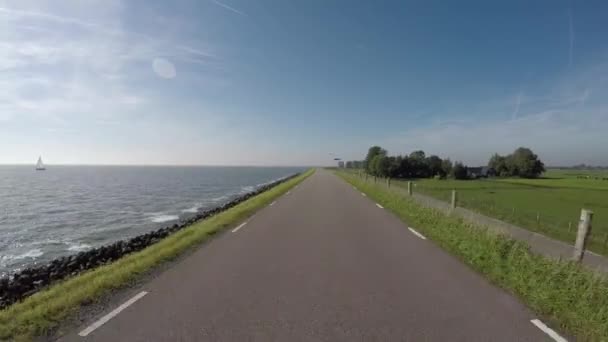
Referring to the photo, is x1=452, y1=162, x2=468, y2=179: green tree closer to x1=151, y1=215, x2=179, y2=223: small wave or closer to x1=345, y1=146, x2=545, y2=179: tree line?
x1=345, y1=146, x2=545, y2=179: tree line

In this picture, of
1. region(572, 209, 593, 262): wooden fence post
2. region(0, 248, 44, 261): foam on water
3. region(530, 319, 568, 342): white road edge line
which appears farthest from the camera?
region(0, 248, 44, 261): foam on water

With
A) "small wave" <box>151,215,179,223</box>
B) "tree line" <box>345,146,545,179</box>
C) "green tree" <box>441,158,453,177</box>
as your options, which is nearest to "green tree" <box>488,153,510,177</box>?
"tree line" <box>345,146,545,179</box>

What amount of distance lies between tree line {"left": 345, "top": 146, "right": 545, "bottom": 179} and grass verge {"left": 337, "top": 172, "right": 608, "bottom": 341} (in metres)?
90.4

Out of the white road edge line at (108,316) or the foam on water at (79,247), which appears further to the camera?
the foam on water at (79,247)

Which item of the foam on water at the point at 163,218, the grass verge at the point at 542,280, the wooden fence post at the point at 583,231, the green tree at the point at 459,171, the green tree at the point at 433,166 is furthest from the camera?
the green tree at the point at 433,166

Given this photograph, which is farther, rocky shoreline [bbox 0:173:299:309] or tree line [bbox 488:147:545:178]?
tree line [bbox 488:147:545:178]

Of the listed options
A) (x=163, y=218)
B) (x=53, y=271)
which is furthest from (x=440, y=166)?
(x=53, y=271)

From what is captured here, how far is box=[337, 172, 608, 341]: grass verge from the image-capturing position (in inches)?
160

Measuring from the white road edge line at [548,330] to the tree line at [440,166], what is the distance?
9406 cm

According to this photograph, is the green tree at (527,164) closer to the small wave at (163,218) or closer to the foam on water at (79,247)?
the small wave at (163,218)

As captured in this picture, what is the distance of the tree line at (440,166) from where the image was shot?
9706 cm

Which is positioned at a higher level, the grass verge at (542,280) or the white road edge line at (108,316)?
the grass verge at (542,280)

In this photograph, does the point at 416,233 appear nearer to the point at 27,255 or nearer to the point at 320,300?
the point at 320,300

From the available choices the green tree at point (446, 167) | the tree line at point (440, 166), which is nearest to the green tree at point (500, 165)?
the tree line at point (440, 166)
